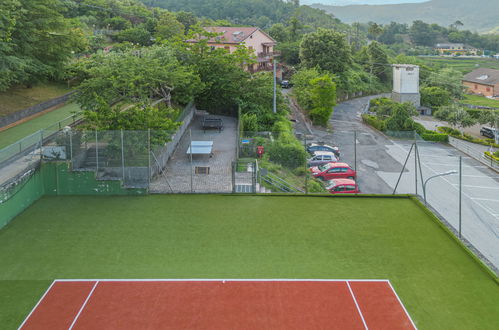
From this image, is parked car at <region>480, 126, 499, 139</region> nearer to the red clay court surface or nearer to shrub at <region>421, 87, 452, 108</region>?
shrub at <region>421, 87, 452, 108</region>

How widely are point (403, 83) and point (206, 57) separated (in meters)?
31.2

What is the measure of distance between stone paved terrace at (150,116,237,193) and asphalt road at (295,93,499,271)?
657 centimetres

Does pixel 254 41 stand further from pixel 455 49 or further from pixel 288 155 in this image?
pixel 455 49

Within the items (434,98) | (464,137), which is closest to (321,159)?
(464,137)

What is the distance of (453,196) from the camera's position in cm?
2166

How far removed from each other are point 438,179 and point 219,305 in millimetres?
15589

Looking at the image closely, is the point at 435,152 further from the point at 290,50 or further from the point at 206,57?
the point at 290,50

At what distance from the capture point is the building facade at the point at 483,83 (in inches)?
3278

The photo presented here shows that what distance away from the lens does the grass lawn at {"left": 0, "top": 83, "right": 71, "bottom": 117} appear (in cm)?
2784

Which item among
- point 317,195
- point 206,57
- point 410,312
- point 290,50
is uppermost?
point 290,50

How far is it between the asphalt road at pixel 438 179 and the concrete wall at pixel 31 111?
18.8m

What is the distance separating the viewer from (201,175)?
866 inches

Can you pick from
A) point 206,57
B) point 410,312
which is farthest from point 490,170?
point 206,57

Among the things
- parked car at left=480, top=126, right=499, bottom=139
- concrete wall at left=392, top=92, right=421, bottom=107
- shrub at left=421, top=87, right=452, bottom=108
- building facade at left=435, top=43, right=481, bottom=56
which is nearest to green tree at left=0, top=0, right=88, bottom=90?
parked car at left=480, top=126, right=499, bottom=139
